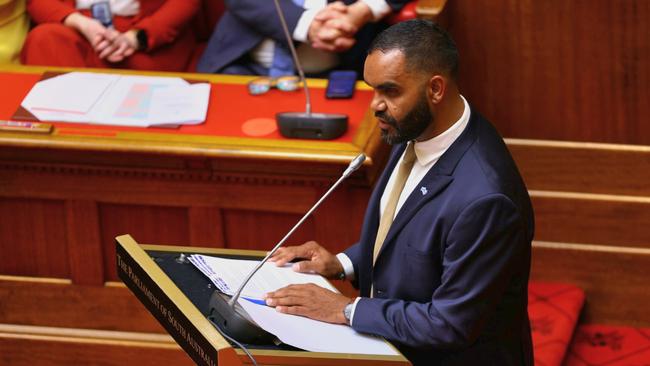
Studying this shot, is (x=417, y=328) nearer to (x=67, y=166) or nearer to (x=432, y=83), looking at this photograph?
(x=432, y=83)

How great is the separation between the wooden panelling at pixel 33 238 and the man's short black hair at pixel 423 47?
1173 mm

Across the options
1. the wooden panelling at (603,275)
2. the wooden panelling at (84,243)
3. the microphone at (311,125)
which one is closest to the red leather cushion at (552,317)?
the wooden panelling at (603,275)

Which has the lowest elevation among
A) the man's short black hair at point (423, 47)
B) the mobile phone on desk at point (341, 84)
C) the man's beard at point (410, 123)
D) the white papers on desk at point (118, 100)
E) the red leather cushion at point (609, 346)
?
the red leather cushion at point (609, 346)

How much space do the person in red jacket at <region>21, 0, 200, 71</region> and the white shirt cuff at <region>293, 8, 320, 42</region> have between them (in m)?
0.42

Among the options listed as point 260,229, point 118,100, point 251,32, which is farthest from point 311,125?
point 251,32

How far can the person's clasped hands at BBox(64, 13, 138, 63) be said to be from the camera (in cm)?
309

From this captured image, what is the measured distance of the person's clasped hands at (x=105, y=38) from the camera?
Answer: 3.09 m

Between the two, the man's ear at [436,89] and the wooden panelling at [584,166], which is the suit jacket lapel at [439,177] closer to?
the man's ear at [436,89]

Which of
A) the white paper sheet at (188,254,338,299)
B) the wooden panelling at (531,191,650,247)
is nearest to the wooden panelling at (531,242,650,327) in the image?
the wooden panelling at (531,191,650,247)

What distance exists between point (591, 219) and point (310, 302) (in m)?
1.20

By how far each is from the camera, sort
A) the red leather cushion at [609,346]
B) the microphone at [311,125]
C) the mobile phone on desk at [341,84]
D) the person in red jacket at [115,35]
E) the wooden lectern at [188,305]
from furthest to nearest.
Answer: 1. the person in red jacket at [115,35]
2. the mobile phone on desk at [341,84]
3. the red leather cushion at [609,346]
4. the microphone at [311,125]
5. the wooden lectern at [188,305]

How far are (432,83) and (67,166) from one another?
3.74 ft

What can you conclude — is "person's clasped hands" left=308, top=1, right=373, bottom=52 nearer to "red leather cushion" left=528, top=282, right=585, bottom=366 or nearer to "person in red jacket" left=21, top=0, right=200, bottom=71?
"person in red jacket" left=21, top=0, right=200, bottom=71

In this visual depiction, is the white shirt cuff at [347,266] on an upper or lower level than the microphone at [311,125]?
upper
